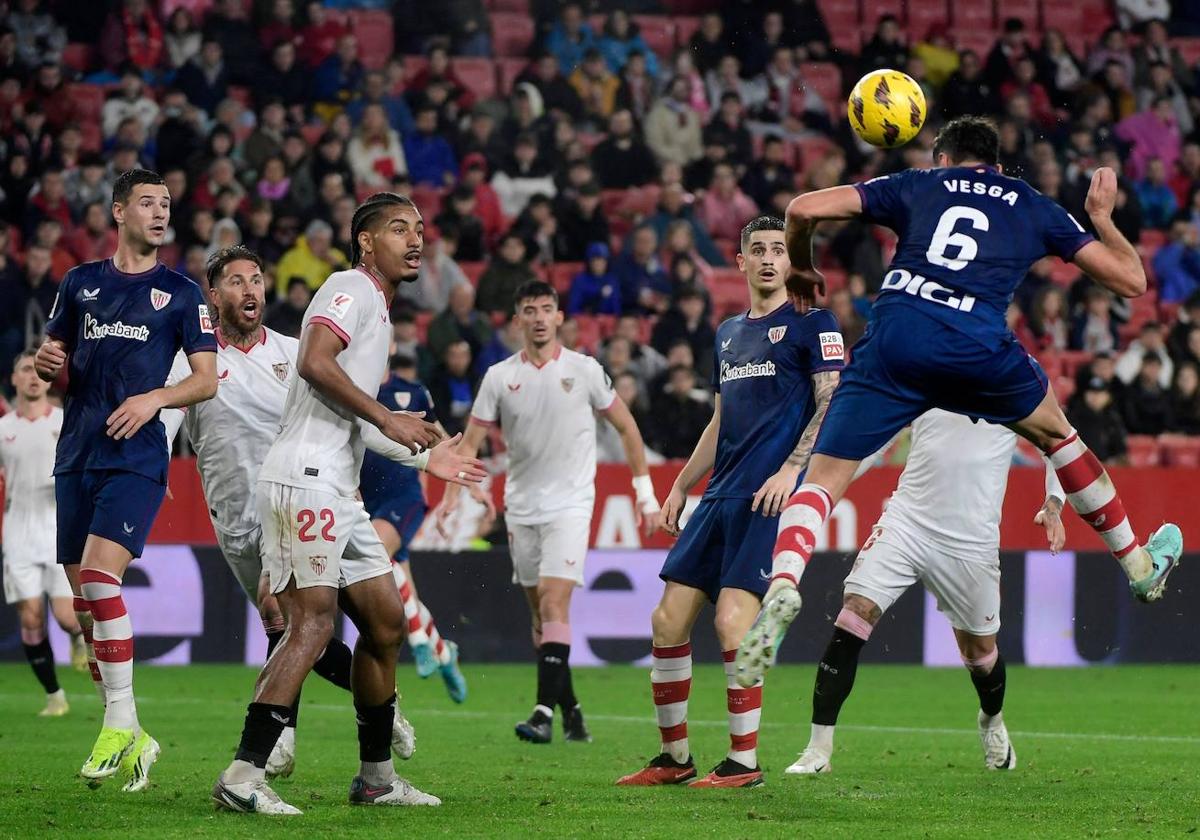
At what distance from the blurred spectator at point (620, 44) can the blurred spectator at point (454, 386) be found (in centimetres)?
587

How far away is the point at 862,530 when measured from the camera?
52.4ft

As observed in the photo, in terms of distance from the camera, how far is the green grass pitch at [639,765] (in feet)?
21.3

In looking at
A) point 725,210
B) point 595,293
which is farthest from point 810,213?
point 725,210

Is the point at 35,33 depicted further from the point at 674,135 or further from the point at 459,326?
the point at 674,135

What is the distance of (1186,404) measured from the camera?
1825 cm

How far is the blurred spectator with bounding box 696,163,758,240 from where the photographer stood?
20438 mm

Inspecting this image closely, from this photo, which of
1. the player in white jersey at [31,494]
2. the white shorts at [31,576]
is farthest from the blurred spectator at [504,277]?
the white shorts at [31,576]

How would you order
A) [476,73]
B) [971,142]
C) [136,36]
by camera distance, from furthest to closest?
[476,73], [136,36], [971,142]

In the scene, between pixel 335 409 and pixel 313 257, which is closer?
pixel 335 409

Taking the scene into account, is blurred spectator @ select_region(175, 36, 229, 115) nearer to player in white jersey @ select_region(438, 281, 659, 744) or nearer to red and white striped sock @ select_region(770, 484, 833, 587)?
player in white jersey @ select_region(438, 281, 659, 744)

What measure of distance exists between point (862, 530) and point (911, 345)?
933 cm

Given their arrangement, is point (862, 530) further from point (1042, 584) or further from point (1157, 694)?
point (1157, 694)

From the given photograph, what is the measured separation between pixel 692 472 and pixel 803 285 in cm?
148

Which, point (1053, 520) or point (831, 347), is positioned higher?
point (831, 347)
